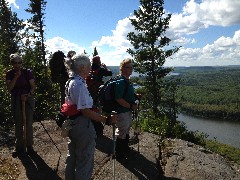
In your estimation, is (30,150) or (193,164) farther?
(30,150)

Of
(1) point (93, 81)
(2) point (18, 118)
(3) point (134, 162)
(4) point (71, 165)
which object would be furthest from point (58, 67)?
(4) point (71, 165)

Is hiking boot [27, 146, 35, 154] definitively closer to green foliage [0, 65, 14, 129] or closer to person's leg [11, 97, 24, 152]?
person's leg [11, 97, 24, 152]

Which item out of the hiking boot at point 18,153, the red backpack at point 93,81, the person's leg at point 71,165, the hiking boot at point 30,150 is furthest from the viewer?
the red backpack at point 93,81

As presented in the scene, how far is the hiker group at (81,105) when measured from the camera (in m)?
3.49

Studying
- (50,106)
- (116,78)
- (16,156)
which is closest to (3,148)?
(16,156)

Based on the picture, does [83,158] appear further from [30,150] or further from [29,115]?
[30,150]

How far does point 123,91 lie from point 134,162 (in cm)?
Answer: 144

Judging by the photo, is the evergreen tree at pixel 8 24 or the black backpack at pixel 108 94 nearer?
the black backpack at pixel 108 94

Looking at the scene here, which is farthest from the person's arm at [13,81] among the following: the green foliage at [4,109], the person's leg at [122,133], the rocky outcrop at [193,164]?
the green foliage at [4,109]

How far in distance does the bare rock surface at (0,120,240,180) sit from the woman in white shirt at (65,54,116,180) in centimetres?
85

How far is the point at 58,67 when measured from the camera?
6.21 meters

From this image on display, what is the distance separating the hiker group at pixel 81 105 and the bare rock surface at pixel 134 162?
0.30 metres

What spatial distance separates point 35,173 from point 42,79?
7.54 m

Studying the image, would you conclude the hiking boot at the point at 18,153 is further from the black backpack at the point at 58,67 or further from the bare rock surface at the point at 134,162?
the black backpack at the point at 58,67
